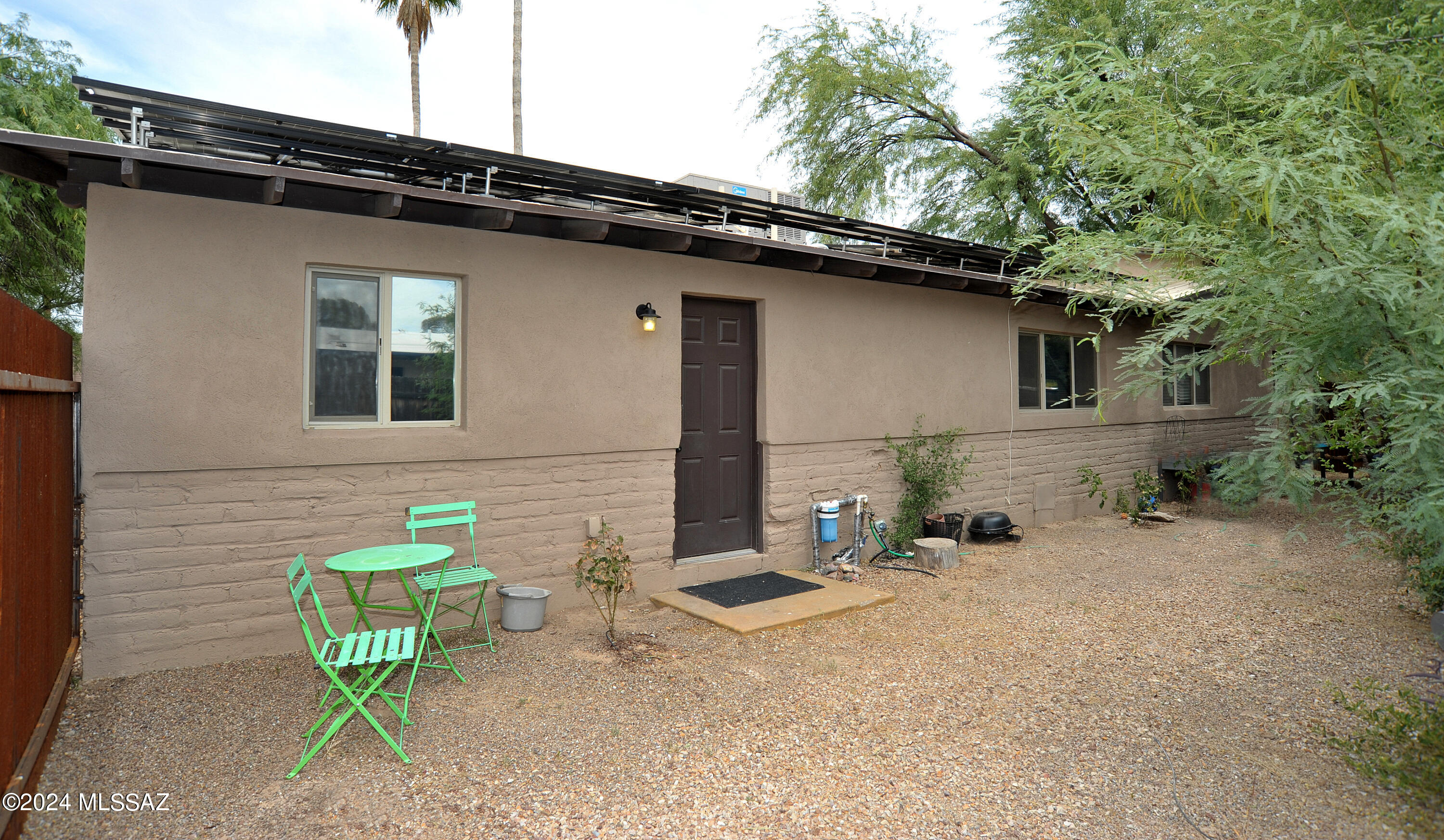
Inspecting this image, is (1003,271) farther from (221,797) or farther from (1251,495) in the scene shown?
(221,797)

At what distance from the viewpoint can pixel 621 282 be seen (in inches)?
227

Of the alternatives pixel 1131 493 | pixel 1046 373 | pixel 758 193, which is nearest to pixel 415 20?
pixel 758 193

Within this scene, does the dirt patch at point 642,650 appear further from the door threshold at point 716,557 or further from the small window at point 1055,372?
the small window at point 1055,372

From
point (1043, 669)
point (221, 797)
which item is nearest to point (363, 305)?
point (221, 797)

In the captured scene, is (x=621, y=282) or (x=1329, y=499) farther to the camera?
(x=1329, y=499)

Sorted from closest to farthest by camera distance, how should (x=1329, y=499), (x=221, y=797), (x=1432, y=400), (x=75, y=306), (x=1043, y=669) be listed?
(x=1432, y=400)
(x=221, y=797)
(x=1043, y=669)
(x=1329, y=499)
(x=75, y=306)

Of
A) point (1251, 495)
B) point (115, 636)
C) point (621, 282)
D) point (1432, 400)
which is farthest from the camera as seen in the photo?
point (621, 282)

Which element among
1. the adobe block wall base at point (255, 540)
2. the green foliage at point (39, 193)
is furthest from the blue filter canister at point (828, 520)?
the green foliage at point (39, 193)

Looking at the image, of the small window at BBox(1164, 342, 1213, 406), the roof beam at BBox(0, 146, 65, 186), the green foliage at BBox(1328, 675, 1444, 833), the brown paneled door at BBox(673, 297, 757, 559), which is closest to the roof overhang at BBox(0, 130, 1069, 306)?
the roof beam at BBox(0, 146, 65, 186)

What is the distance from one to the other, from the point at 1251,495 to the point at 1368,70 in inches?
69.0

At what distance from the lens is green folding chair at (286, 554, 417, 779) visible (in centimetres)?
315

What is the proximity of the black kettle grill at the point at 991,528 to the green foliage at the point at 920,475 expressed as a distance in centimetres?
45

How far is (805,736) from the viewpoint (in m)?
3.46

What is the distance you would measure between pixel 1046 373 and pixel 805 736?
7420 millimetres
